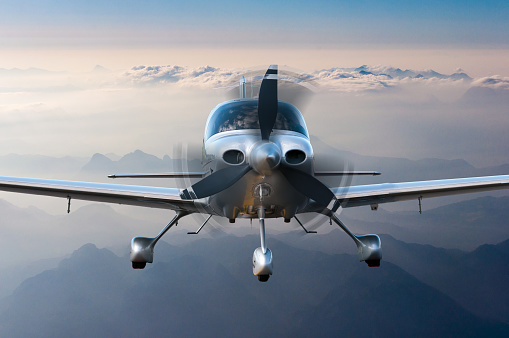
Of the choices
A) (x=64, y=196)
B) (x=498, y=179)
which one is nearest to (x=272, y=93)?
(x=64, y=196)

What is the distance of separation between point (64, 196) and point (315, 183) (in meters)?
9.21

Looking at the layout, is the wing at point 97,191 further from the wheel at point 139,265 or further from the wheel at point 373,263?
A: the wheel at point 373,263

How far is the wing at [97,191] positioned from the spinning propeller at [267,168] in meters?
4.09

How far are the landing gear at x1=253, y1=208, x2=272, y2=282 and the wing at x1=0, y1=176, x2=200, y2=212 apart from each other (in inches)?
137

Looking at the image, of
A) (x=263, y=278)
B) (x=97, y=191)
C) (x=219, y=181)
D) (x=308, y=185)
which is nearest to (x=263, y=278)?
(x=263, y=278)

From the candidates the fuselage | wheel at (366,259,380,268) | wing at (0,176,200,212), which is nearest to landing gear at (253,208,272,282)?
the fuselage

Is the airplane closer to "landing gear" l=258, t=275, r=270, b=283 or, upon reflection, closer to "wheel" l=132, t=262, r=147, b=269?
"landing gear" l=258, t=275, r=270, b=283

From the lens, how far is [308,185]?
42.1ft

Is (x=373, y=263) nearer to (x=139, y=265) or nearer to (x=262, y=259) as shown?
(x=262, y=259)

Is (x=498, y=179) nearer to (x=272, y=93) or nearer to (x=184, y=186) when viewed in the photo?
(x=272, y=93)

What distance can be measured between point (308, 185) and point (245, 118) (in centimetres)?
248

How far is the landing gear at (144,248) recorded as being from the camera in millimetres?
18203

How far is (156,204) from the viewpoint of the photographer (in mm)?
17938

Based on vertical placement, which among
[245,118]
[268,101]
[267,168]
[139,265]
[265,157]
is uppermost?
[268,101]
